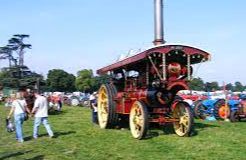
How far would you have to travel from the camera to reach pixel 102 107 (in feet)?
57.7

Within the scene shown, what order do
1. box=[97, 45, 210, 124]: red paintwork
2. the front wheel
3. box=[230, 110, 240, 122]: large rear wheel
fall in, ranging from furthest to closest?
box=[230, 110, 240, 122]: large rear wheel
box=[97, 45, 210, 124]: red paintwork
the front wheel

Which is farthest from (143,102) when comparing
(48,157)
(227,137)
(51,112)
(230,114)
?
(51,112)

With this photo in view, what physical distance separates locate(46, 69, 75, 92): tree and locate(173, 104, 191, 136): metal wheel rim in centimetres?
8924

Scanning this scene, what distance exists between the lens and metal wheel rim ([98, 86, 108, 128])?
55.6ft

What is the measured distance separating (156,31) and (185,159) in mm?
6944

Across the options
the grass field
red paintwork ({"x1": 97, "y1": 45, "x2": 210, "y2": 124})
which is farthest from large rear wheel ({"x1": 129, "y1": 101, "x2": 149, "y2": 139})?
red paintwork ({"x1": 97, "y1": 45, "x2": 210, "y2": 124})

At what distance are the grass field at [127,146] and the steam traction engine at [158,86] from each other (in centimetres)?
46

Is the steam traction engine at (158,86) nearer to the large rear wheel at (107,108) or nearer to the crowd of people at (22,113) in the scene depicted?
the large rear wheel at (107,108)

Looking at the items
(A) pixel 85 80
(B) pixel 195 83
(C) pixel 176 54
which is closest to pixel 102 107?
(C) pixel 176 54

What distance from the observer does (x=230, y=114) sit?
69.1 ft

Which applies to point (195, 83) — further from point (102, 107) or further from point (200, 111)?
point (102, 107)

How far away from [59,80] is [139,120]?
297ft

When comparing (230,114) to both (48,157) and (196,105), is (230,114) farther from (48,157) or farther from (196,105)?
(48,157)

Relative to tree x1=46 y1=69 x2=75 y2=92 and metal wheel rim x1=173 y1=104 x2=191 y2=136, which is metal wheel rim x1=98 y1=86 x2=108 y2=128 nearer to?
metal wheel rim x1=173 y1=104 x2=191 y2=136
